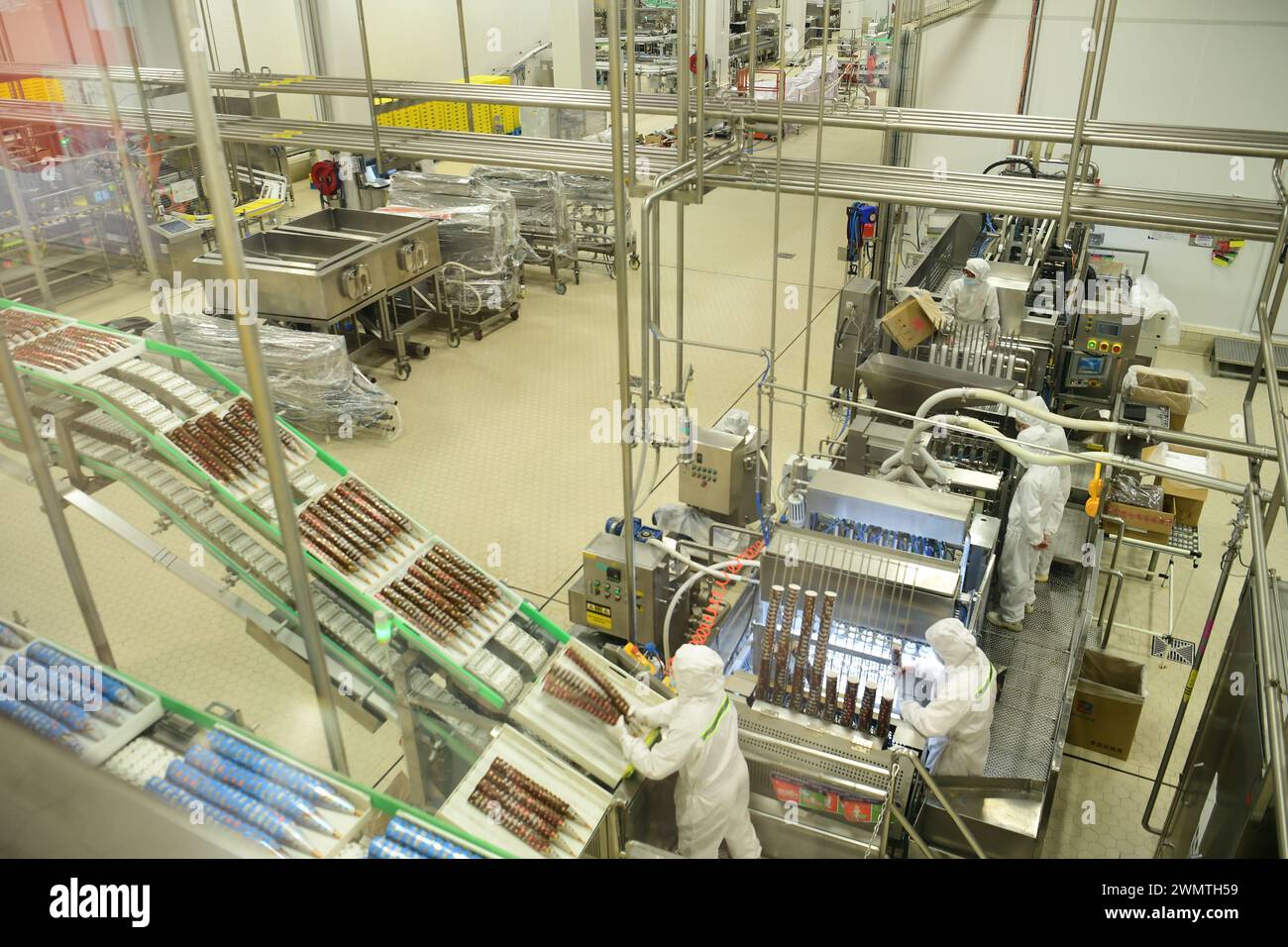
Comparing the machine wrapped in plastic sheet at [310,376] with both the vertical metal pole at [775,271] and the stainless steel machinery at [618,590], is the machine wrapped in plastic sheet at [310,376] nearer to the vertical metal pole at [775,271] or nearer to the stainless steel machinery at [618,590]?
the stainless steel machinery at [618,590]

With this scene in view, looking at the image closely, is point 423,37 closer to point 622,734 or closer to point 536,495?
point 536,495

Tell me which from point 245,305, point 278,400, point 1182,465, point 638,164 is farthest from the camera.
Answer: point 278,400

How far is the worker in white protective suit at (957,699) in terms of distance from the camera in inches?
128

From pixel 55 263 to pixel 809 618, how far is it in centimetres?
723

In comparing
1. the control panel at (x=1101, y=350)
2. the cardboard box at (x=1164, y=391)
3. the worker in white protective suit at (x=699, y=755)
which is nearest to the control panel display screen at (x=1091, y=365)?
the control panel at (x=1101, y=350)

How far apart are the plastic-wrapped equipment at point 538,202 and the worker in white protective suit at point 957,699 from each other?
6358mm

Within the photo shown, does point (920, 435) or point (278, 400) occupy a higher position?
point (920, 435)

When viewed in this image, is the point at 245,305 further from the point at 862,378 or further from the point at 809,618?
the point at 862,378

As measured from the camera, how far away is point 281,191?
9.14m

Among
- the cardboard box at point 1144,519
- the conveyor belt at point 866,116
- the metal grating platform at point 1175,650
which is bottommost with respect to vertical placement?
the metal grating platform at point 1175,650

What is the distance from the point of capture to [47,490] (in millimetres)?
2055

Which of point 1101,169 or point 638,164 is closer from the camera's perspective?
point 638,164

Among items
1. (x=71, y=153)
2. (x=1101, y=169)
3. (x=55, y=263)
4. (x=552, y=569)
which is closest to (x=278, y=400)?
(x=552, y=569)

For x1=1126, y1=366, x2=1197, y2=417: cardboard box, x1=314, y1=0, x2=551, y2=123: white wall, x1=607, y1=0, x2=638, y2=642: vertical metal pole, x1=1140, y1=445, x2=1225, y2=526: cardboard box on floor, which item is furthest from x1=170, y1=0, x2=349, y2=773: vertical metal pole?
x1=314, y1=0, x2=551, y2=123: white wall
